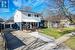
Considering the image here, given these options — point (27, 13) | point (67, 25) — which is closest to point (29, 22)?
point (27, 13)

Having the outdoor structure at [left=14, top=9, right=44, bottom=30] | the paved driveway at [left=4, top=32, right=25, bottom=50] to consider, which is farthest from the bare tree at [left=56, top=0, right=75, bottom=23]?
the outdoor structure at [left=14, top=9, right=44, bottom=30]

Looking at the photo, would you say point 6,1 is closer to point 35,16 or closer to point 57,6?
point 57,6

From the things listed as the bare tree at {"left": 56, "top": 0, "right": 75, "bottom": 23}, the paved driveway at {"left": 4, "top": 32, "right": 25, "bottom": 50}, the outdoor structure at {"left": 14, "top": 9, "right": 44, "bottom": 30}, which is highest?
the bare tree at {"left": 56, "top": 0, "right": 75, "bottom": 23}

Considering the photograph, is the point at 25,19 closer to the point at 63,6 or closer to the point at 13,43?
the point at 63,6

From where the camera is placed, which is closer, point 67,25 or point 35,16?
point 35,16

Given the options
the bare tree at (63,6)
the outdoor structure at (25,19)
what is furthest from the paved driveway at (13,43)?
the outdoor structure at (25,19)

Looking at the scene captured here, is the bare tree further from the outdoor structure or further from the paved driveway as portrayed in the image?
the outdoor structure

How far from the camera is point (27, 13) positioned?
156ft

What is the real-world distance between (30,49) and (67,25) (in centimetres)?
4396

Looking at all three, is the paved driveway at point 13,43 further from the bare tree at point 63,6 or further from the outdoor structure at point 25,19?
the outdoor structure at point 25,19

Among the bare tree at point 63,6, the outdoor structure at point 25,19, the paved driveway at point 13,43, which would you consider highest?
the bare tree at point 63,6

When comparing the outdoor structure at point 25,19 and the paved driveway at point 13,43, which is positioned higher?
the outdoor structure at point 25,19

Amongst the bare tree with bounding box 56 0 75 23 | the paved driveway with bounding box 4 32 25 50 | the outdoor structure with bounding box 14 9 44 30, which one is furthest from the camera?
the outdoor structure with bounding box 14 9 44 30

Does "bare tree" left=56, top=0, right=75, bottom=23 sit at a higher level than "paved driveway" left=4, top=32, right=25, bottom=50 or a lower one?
higher
